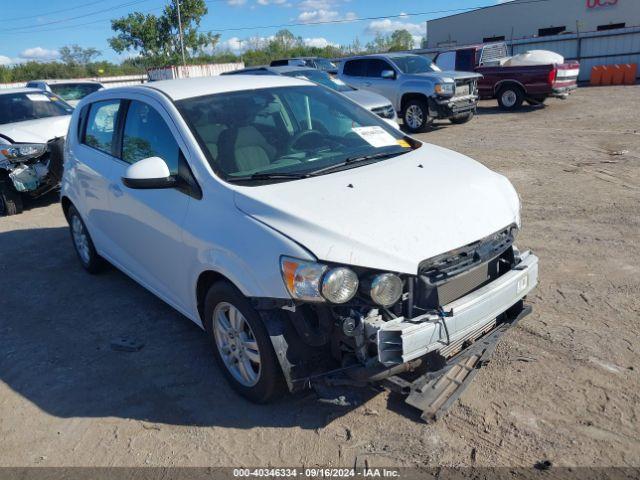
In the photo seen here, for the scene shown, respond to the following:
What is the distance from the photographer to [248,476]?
2836 mm

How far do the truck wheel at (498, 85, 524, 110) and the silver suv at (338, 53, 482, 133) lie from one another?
2500 mm

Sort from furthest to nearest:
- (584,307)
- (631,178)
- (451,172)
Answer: (631,178)
(584,307)
(451,172)

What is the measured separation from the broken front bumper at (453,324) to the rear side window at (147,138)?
1.80 m

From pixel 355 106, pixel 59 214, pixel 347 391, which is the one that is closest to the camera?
pixel 347 391

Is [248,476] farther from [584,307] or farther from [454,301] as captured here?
[584,307]

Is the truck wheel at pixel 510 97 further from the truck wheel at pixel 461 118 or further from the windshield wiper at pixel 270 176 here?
the windshield wiper at pixel 270 176

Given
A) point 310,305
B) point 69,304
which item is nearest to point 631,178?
point 310,305

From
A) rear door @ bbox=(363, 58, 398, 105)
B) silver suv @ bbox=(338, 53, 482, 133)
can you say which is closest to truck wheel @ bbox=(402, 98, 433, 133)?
silver suv @ bbox=(338, 53, 482, 133)

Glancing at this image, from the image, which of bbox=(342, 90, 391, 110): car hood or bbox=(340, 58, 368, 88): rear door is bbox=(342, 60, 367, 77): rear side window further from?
bbox=(342, 90, 391, 110): car hood

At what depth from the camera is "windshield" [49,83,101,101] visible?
13938mm

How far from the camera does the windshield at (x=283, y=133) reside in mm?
3504

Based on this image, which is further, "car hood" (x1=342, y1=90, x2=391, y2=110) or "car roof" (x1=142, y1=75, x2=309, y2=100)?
"car hood" (x1=342, y1=90, x2=391, y2=110)

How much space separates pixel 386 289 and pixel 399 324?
18cm

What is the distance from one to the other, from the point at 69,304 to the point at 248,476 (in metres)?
3.02
